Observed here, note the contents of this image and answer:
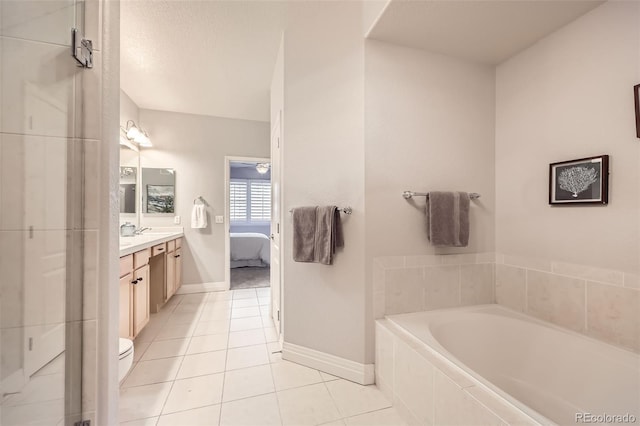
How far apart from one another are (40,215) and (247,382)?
150 cm

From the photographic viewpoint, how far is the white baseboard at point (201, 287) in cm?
344

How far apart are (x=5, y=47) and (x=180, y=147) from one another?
119 inches

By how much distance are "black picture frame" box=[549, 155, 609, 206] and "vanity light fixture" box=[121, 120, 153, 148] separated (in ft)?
12.8

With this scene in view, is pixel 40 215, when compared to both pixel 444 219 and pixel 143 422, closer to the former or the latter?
pixel 143 422

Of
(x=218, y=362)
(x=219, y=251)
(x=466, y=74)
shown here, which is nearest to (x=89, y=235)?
(x=218, y=362)

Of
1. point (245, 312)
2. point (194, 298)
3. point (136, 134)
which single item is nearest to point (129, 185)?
A: point (136, 134)

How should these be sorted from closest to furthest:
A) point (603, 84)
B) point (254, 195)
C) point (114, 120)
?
point (114, 120) < point (603, 84) < point (254, 195)

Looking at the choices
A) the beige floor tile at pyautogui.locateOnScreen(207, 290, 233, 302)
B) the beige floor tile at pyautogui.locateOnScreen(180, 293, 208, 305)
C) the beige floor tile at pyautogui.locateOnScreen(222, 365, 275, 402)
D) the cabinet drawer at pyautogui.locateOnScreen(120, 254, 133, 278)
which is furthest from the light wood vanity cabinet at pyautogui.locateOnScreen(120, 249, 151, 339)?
the beige floor tile at pyautogui.locateOnScreen(207, 290, 233, 302)

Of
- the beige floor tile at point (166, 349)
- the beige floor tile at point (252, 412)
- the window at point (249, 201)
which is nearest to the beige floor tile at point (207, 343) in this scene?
the beige floor tile at point (166, 349)

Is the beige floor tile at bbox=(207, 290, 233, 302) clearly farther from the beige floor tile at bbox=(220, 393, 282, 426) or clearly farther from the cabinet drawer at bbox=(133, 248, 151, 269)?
the beige floor tile at bbox=(220, 393, 282, 426)

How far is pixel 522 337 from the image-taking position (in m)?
1.58

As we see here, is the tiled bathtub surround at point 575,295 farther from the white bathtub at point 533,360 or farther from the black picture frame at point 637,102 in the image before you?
the black picture frame at point 637,102

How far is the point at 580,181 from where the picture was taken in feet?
4.81

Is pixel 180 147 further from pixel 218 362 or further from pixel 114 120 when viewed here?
pixel 114 120
